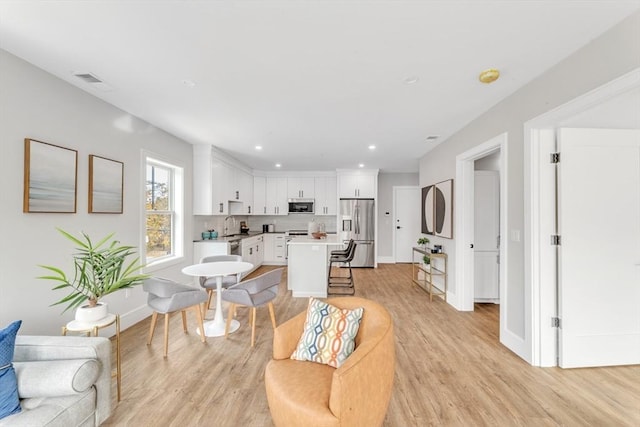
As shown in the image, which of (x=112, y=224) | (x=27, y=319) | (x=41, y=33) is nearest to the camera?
(x=41, y=33)

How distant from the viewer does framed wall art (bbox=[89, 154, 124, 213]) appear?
8.68ft

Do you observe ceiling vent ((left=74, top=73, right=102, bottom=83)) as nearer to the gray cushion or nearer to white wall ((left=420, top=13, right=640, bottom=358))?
the gray cushion

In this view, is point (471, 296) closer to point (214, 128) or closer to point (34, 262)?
point (214, 128)

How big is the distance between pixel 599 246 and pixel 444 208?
193 centimetres

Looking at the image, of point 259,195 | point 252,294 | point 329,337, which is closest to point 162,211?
point 252,294

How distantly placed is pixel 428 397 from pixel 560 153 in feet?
7.71

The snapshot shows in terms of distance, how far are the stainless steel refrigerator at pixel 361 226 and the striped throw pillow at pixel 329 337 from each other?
15.6ft

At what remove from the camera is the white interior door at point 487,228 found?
3.93 meters

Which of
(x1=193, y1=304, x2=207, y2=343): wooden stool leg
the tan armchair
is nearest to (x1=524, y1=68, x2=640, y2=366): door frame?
the tan armchair

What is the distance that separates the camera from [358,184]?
262 inches

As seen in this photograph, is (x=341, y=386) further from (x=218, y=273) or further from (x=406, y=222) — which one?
(x=406, y=222)

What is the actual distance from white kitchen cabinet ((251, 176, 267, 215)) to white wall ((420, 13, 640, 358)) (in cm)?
471

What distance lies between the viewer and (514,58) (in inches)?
78.8

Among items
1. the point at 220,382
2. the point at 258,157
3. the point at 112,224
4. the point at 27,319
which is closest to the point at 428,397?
the point at 220,382
